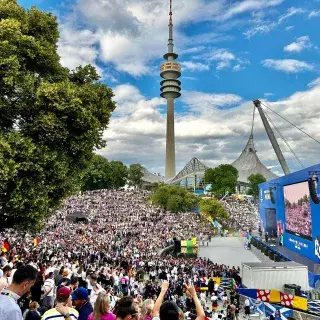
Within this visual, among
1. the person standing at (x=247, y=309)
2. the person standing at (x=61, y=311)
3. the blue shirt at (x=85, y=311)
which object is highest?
the person standing at (x=61, y=311)

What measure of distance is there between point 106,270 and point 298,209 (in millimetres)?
15886

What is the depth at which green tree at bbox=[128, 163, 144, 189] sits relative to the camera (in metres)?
84.9

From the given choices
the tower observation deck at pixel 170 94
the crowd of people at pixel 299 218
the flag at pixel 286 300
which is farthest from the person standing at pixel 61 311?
the tower observation deck at pixel 170 94

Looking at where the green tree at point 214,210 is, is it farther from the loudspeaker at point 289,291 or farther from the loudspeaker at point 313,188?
the loudspeaker at point 289,291

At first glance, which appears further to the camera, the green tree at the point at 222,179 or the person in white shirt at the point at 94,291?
the green tree at the point at 222,179

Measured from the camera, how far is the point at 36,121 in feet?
30.5

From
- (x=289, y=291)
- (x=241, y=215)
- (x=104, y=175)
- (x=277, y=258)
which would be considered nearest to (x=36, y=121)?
(x=289, y=291)

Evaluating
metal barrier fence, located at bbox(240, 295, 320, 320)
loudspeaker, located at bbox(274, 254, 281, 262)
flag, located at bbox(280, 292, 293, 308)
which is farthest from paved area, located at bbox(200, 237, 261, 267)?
metal barrier fence, located at bbox(240, 295, 320, 320)

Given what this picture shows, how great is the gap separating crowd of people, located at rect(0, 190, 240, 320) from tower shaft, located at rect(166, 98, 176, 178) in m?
60.6

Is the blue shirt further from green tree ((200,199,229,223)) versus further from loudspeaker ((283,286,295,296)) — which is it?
green tree ((200,199,229,223))

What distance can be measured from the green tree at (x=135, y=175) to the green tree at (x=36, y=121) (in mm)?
74031

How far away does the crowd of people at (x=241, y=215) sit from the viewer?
47.4 meters

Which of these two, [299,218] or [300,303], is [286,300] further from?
[299,218]

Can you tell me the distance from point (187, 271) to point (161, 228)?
48.9 ft
